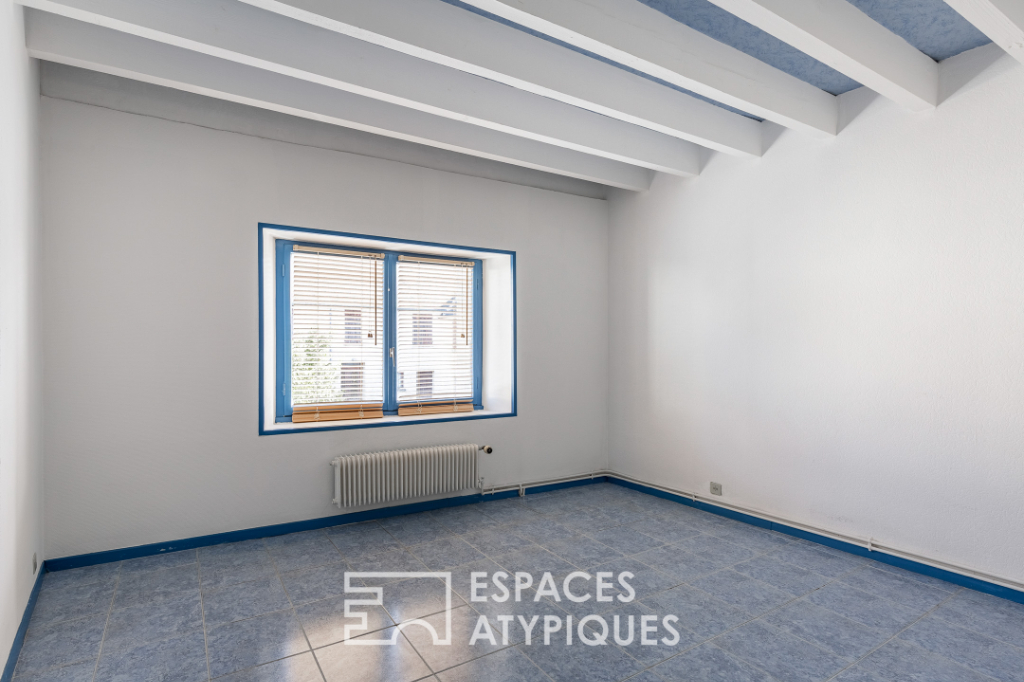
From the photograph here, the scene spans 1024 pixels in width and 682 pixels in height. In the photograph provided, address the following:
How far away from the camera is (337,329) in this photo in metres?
4.73

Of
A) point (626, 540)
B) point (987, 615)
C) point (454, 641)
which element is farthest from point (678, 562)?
point (454, 641)

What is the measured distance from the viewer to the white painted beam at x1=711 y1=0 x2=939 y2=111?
2582 mm

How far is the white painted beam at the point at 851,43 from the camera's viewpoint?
258 cm

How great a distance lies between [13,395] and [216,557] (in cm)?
170

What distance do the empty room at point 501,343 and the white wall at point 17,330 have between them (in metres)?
0.04

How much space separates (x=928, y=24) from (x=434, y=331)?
415 centimetres

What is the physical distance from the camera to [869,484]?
3773 mm

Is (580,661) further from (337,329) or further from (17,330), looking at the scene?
(337,329)

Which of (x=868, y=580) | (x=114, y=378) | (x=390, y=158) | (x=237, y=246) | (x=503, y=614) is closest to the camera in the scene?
(x=503, y=614)

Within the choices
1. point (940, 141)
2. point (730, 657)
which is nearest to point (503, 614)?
point (730, 657)

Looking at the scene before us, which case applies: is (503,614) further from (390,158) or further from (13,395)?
(390,158)

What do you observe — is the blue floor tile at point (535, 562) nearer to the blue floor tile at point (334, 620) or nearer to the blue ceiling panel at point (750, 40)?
the blue floor tile at point (334, 620)

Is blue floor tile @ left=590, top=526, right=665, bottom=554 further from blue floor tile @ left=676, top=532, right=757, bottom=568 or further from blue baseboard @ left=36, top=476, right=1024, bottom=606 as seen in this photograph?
blue baseboard @ left=36, top=476, right=1024, bottom=606

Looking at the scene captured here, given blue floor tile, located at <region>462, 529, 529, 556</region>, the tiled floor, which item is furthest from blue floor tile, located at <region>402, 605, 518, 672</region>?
blue floor tile, located at <region>462, 529, 529, 556</region>
